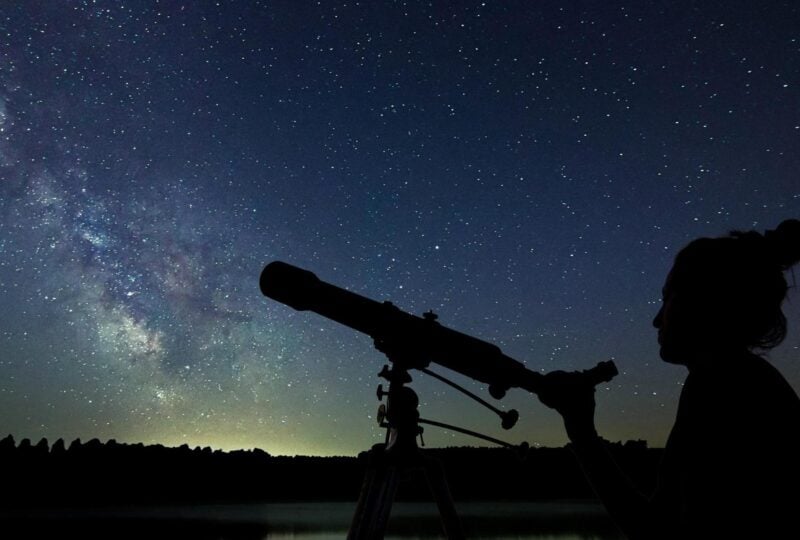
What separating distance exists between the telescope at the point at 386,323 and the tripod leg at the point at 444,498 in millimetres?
545

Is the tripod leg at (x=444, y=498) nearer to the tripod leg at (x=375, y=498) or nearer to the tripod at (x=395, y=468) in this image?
the tripod at (x=395, y=468)

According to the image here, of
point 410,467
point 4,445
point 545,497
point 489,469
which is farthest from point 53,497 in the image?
point 410,467

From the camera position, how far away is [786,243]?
1.59 metres

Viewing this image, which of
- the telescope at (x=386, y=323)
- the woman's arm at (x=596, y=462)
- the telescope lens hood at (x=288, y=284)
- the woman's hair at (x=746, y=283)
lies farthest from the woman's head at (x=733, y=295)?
the telescope lens hood at (x=288, y=284)

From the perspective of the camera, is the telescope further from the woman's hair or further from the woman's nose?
the woman's hair

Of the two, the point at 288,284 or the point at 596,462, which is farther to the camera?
the point at 288,284

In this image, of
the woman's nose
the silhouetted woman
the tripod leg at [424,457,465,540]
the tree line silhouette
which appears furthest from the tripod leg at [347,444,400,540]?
the tree line silhouette

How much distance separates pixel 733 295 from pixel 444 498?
1.78 meters

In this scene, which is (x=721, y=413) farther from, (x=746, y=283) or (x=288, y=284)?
(x=288, y=284)

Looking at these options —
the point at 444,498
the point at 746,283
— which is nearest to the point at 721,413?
the point at 746,283

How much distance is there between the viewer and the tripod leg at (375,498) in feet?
7.49

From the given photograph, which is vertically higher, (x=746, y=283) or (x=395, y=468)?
(x=746, y=283)

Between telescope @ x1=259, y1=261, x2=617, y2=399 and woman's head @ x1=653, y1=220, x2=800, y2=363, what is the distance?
3.54 ft

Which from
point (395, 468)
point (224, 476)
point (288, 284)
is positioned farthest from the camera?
point (224, 476)
